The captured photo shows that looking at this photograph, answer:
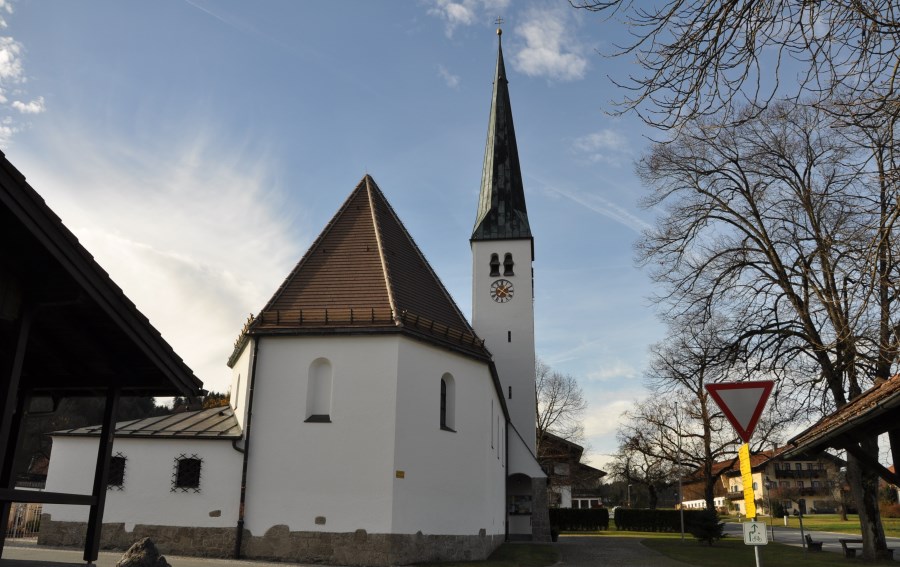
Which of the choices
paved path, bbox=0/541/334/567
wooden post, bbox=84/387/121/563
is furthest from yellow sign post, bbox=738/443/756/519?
paved path, bbox=0/541/334/567

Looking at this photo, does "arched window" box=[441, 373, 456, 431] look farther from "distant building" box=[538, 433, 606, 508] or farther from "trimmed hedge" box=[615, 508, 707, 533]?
"trimmed hedge" box=[615, 508, 707, 533]

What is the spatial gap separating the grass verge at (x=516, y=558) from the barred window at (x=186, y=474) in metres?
5.98

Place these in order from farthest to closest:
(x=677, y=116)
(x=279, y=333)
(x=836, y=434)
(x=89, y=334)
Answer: (x=279, y=333) → (x=836, y=434) → (x=89, y=334) → (x=677, y=116)

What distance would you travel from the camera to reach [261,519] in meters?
16.0

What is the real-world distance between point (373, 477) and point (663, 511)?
3489 centimetres

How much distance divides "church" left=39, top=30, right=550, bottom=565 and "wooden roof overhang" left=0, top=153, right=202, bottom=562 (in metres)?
8.77

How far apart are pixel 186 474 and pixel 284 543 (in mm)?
3243

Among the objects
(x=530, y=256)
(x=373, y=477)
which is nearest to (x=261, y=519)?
(x=373, y=477)

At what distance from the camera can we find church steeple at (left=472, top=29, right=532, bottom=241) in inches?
1228

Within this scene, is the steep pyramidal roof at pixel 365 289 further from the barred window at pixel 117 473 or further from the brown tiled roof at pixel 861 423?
the brown tiled roof at pixel 861 423

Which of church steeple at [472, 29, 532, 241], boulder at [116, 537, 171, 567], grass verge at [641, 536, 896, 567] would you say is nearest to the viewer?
boulder at [116, 537, 171, 567]

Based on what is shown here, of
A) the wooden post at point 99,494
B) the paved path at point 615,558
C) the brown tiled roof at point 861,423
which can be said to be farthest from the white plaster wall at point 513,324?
the wooden post at point 99,494

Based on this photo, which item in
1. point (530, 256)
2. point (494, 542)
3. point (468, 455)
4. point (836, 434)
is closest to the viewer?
point (836, 434)

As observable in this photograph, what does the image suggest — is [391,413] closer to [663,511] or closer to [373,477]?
[373,477]
